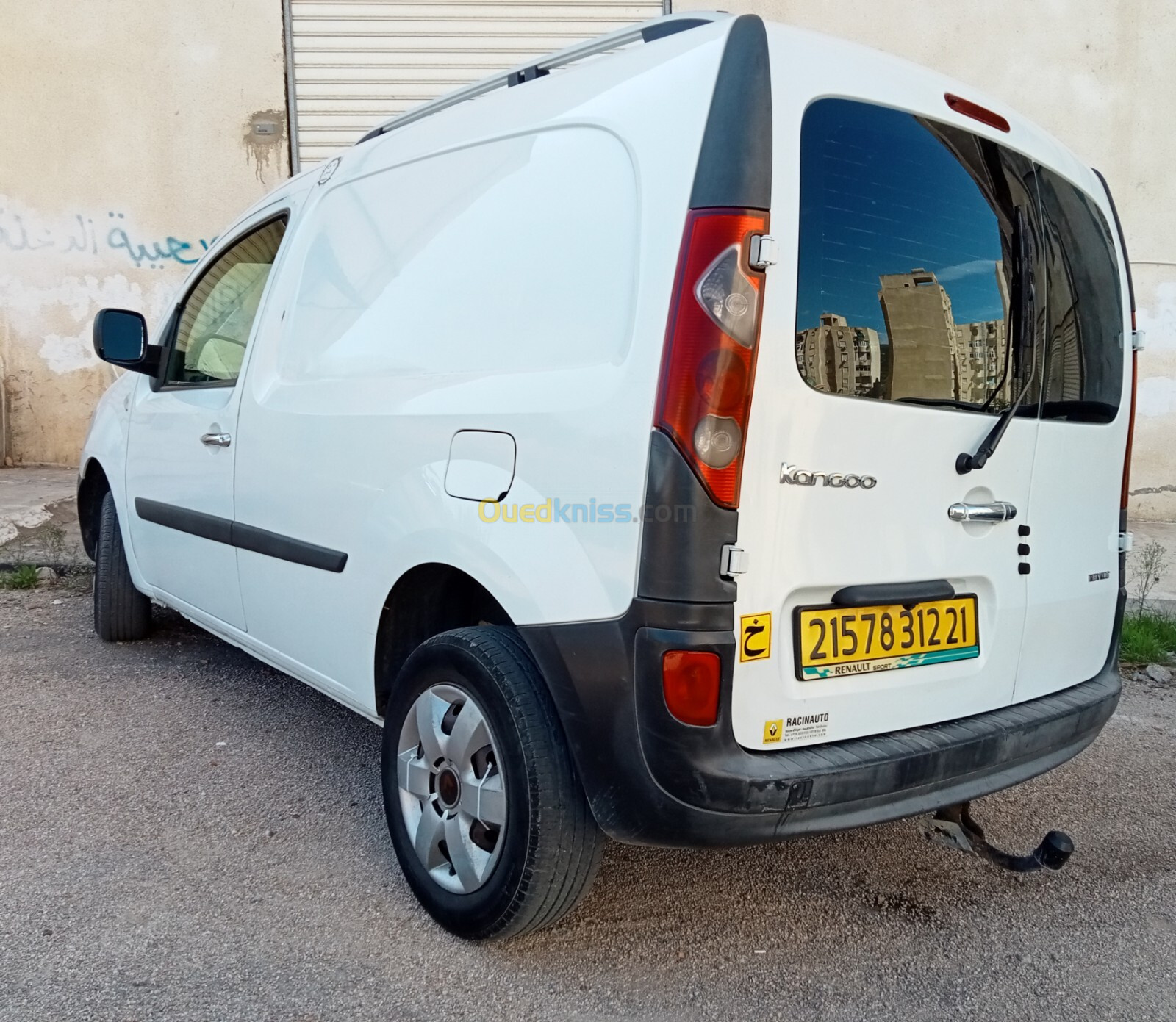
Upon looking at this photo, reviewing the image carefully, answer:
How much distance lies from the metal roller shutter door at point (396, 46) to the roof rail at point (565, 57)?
5.42 meters

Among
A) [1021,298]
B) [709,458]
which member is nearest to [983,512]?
[1021,298]

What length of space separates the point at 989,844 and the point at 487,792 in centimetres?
116

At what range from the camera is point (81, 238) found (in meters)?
7.90

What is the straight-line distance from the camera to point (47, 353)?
26.2ft

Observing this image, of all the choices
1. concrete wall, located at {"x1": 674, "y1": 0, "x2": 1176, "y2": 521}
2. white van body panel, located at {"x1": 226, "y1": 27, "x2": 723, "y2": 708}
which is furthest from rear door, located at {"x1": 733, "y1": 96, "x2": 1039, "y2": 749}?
concrete wall, located at {"x1": 674, "y1": 0, "x2": 1176, "y2": 521}

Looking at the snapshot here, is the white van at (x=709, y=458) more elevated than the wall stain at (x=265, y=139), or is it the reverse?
the wall stain at (x=265, y=139)

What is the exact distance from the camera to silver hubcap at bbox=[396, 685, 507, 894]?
212 cm

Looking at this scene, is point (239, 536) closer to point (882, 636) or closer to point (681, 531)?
point (681, 531)

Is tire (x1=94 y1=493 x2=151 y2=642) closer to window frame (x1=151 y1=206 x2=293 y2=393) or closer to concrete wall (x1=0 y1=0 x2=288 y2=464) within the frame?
window frame (x1=151 y1=206 x2=293 y2=393)

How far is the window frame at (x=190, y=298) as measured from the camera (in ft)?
10.2

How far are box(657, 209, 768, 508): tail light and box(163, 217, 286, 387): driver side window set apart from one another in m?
1.79

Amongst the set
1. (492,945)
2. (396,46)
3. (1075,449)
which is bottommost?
(492,945)

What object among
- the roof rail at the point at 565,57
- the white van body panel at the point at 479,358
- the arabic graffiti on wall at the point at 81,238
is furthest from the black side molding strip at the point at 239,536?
the arabic graffiti on wall at the point at 81,238

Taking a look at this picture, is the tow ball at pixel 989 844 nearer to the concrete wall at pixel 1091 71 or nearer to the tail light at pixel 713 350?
the tail light at pixel 713 350
